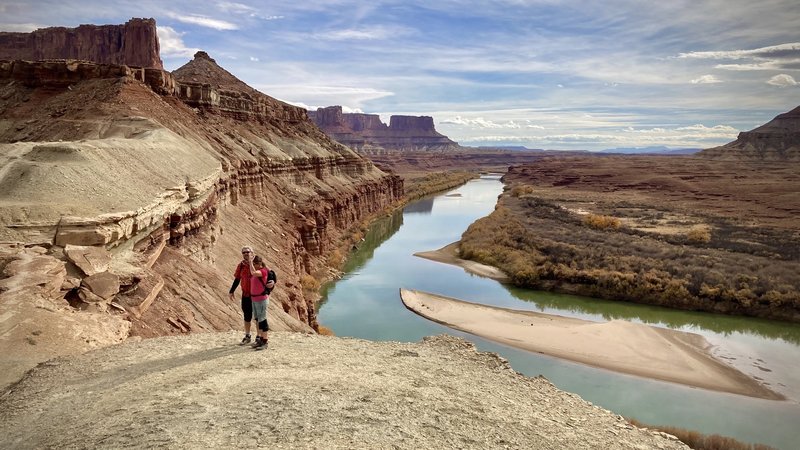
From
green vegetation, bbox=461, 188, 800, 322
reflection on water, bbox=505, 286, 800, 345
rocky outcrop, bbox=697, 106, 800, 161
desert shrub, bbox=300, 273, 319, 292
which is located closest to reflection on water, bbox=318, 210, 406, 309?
desert shrub, bbox=300, 273, 319, 292

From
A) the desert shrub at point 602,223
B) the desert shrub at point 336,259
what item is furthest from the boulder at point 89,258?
the desert shrub at point 602,223

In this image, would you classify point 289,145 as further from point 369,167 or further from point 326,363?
point 326,363

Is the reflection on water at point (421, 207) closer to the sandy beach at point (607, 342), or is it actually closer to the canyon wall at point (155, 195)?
the canyon wall at point (155, 195)

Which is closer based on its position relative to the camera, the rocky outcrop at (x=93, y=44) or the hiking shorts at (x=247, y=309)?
the hiking shorts at (x=247, y=309)

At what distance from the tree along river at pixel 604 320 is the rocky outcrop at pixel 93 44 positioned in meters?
42.4

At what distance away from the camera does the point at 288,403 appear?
681cm

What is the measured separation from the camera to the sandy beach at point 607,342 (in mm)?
19859

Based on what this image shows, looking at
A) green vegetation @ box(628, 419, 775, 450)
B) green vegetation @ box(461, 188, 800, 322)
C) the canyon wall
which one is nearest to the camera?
the canyon wall

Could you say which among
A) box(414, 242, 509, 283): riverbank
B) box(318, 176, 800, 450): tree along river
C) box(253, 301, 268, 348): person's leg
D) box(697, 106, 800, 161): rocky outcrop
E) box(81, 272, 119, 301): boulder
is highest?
Result: box(697, 106, 800, 161): rocky outcrop

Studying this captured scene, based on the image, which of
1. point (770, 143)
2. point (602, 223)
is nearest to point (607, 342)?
point (602, 223)

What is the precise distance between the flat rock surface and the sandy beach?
38.1 feet

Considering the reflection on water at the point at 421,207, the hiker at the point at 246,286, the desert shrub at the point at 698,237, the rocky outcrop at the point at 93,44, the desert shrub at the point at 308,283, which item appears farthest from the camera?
the reflection on water at the point at 421,207

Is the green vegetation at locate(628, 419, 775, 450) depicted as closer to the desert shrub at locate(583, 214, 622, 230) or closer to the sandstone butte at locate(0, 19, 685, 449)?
the sandstone butte at locate(0, 19, 685, 449)

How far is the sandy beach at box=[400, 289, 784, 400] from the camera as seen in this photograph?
1986 cm
